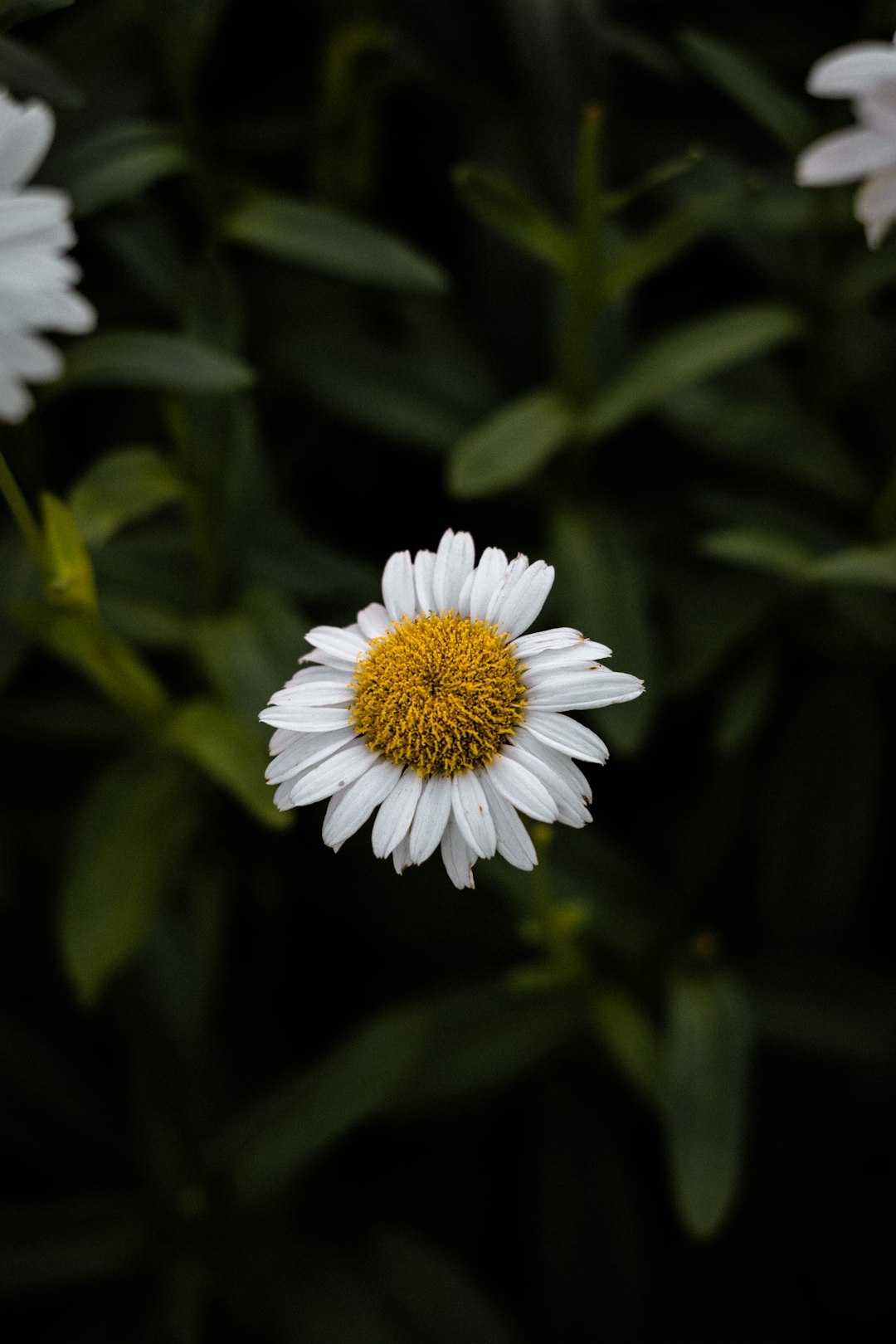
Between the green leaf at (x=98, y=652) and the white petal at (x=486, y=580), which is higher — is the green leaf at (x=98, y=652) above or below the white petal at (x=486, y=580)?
above

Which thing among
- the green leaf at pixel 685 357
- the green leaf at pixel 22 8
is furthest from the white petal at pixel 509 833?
the green leaf at pixel 22 8

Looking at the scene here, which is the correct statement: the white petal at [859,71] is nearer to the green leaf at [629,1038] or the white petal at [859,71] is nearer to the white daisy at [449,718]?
the white daisy at [449,718]

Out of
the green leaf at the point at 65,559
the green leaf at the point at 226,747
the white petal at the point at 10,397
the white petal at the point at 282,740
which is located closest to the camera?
the white petal at the point at 10,397

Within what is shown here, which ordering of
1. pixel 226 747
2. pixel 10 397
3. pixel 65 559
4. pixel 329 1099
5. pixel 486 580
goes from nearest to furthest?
pixel 10 397 → pixel 486 580 → pixel 65 559 → pixel 226 747 → pixel 329 1099

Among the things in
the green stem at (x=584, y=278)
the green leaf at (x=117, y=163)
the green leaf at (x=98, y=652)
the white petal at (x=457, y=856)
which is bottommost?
the white petal at (x=457, y=856)

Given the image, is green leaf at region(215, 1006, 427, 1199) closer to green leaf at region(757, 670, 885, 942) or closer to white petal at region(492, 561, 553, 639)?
green leaf at region(757, 670, 885, 942)

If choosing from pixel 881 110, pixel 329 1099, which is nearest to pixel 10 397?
pixel 881 110

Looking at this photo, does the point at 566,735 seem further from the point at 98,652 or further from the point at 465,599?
the point at 98,652
